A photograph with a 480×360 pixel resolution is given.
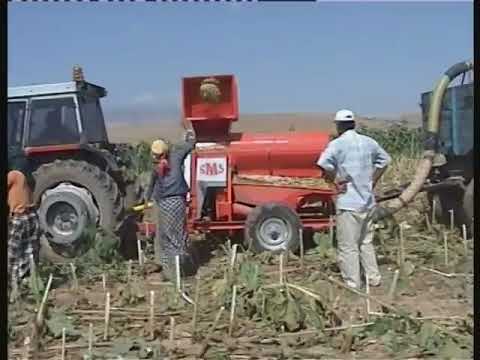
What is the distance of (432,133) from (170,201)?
115 inches

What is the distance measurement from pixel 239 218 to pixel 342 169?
6.35ft

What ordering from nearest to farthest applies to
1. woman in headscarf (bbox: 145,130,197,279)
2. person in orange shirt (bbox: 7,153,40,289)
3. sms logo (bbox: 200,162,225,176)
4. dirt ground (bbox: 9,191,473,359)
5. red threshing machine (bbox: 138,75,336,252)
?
dirt ground (bbox: 9,191,473,359) < person in orange shirt (bbox: 7,153,40,289) < woman in headscarf (bbox: 145,130,197,279) < red threshing machine (bbox: 138,75,336,252) < sms logo (bbox: 200,162,225,176)

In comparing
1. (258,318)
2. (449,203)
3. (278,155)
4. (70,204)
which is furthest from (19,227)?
(449,203)

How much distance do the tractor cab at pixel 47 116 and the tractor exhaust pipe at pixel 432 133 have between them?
10.2 ft

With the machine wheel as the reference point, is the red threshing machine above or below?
above

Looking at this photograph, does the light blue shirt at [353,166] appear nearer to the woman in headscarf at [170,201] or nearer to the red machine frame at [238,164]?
the woman in headscarf at [170,201]

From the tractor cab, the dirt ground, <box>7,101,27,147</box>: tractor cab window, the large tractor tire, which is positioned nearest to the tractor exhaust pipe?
the dirt ground

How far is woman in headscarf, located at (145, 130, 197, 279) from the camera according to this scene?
23.1 ft

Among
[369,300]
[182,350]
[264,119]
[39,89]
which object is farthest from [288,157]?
[264,119]

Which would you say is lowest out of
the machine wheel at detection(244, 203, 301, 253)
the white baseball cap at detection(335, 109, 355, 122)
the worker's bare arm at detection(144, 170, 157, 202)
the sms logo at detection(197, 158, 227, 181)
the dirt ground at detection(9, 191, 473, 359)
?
the dirt ground at detection(9, 191, 473, 359)

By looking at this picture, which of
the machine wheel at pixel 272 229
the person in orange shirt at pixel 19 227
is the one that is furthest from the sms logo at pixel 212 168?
the person in orange shirt at pixel 19 227

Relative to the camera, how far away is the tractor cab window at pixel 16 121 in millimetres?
7660

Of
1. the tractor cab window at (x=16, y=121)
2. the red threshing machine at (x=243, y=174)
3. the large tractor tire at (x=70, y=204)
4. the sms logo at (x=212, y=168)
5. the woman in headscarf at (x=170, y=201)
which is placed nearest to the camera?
the woman in headscarf at (x=170, y=201)

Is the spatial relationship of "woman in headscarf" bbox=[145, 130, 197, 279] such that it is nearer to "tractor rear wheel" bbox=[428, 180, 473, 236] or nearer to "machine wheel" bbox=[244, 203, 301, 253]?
"machine wheel" bbox=[244, 203, 301, 253]
